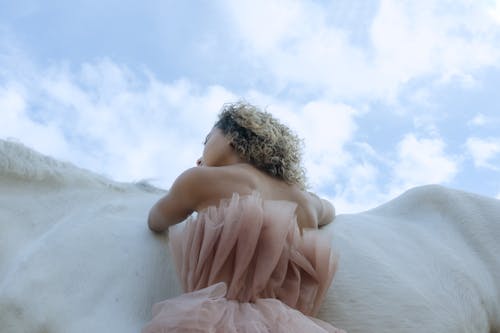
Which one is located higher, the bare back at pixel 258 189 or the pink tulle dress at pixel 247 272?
the bare back at pixel 258 189

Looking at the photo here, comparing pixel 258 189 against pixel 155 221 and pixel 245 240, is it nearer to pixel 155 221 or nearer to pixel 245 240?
pixel 245 240

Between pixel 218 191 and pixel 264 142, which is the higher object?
pixel 264 142

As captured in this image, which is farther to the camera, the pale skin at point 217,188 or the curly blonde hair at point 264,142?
the curly blonde hair at point 264,142

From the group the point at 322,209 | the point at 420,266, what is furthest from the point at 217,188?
the point at 420,266

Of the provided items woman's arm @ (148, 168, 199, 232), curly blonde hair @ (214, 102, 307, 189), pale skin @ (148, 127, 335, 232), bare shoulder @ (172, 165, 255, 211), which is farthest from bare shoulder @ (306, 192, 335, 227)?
woman's arm @ (148, 168, 199, 232)

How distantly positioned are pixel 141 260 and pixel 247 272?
57 centimetres

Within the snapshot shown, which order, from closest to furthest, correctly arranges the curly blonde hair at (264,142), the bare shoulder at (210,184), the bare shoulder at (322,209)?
1. the bare shoulder at (210,184)
2. the curly blonde hair at (264,142)
3. the bare shoulder at (322,209)

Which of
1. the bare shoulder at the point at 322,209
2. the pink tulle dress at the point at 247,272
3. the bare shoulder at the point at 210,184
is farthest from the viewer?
the bare shoulder at the point at 322,209

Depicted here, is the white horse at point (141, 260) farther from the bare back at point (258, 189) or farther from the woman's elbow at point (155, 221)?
the bare back at point (258, 189)

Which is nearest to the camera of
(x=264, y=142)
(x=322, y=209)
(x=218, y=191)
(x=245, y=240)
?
(x=245, y=240)

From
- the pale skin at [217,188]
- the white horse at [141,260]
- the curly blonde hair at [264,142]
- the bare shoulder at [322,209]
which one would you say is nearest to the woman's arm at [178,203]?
the pale skin at [217,188]

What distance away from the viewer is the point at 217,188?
181 centimetres

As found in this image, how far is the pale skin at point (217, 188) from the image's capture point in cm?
182

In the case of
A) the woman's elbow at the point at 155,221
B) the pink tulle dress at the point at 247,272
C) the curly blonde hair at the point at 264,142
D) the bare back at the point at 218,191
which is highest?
the curly blonde hair at the point at 264,142
